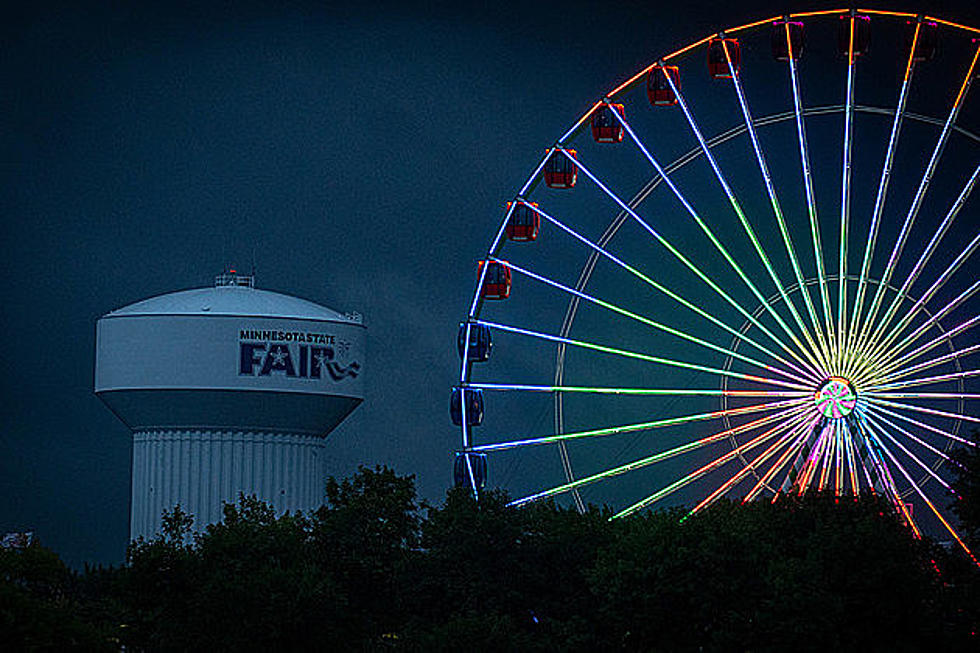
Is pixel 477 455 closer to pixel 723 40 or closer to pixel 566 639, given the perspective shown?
pixel 566 639

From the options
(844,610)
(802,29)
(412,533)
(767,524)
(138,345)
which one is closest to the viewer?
(844,610)

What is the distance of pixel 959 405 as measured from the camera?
5434cm

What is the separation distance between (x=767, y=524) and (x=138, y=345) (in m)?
32.9

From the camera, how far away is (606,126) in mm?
59094

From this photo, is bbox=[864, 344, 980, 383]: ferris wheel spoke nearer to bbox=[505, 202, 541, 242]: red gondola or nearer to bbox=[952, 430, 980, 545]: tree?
bbox=[952, 430, 980, 545]: tree

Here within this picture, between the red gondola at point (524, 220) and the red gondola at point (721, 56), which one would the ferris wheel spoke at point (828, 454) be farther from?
the red gondola at point (524, 220)

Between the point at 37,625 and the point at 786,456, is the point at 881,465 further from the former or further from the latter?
the point at 37,625

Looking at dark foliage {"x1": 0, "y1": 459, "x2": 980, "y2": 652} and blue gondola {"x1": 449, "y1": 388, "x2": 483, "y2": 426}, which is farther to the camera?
blue gondola {"x1": 449, "y1": 388, "x2": 483, "y2": 426}

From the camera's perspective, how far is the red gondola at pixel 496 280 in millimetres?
59000

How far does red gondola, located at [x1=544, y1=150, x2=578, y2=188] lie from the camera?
58969 mm

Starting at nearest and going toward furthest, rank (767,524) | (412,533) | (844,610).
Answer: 1. (844,610)
2. (767,524)
3. (412,533)

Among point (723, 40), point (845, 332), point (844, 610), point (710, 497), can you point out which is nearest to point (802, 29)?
point (723, 40)

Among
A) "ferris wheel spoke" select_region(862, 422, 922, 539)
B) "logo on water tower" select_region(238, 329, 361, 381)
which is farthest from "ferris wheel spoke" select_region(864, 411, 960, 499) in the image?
"logo on water tower" select_region(238, 329, 361, 381)

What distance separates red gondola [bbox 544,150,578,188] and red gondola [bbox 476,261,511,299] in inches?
114
